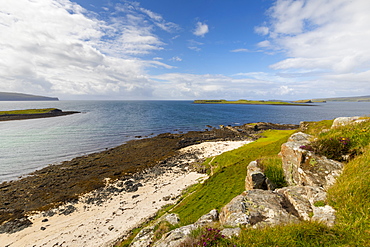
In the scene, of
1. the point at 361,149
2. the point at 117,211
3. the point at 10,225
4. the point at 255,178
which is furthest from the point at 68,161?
the point at 361,149

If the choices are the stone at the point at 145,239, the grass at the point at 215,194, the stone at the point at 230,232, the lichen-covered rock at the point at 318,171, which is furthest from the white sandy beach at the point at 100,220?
the lichen-covered rock at the point at 318,171

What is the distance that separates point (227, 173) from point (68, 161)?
3739cm

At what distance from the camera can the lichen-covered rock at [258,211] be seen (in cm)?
662

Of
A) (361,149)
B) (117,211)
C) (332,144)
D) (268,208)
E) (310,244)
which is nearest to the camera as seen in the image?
(310,244)

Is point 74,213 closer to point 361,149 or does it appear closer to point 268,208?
point 268,208

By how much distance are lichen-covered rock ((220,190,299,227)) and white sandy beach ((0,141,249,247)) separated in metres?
13.1

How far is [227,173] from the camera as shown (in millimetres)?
18641

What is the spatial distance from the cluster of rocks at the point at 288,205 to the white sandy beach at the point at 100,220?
870 centimetres

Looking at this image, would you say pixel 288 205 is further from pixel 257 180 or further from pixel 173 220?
pixel 173 220

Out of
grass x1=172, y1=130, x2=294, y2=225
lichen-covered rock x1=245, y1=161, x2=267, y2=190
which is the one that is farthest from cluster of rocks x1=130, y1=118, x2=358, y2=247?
grass x1=172, y1=130, x2=294, y2=225

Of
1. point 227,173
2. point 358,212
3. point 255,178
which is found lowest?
point 227,173

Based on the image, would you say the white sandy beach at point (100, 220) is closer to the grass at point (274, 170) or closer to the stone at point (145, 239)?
the stone at point (145, 239)

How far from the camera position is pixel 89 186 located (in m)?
26.9

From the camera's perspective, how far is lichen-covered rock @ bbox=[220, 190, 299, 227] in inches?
261
